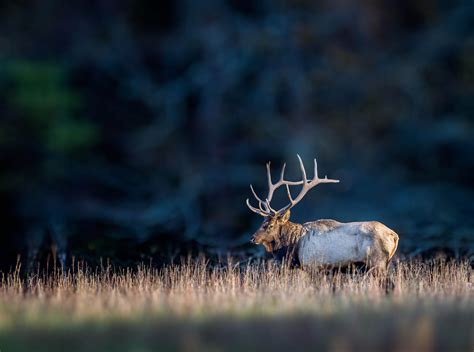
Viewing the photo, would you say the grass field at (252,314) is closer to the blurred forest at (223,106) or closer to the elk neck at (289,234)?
the elk neck at (289,234)

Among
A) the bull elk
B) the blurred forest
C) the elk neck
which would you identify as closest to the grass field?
the bull elk

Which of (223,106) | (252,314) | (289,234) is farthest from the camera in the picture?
(223,106)

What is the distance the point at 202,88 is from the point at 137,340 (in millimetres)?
17812

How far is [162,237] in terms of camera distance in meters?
18.1

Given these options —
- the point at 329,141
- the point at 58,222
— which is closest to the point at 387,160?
the point at 329,141

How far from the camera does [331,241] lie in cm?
1091

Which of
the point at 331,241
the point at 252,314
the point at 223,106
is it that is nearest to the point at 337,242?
the point at 331,241

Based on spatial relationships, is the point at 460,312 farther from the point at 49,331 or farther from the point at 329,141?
the point at 329,141

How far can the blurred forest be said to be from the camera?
24.6 meters

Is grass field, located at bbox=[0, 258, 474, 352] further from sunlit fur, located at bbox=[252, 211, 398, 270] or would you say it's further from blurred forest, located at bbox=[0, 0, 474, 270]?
blurred forest, located at bbox=[0, 0, 474, 270]

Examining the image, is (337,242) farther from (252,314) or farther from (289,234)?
(252,314)

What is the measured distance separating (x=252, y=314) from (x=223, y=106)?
55.4ft

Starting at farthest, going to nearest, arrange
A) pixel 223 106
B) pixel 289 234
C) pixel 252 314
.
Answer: pixel 223 106 → pixel 289 234 → pixel 252 314

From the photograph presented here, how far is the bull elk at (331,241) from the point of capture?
1073cm
